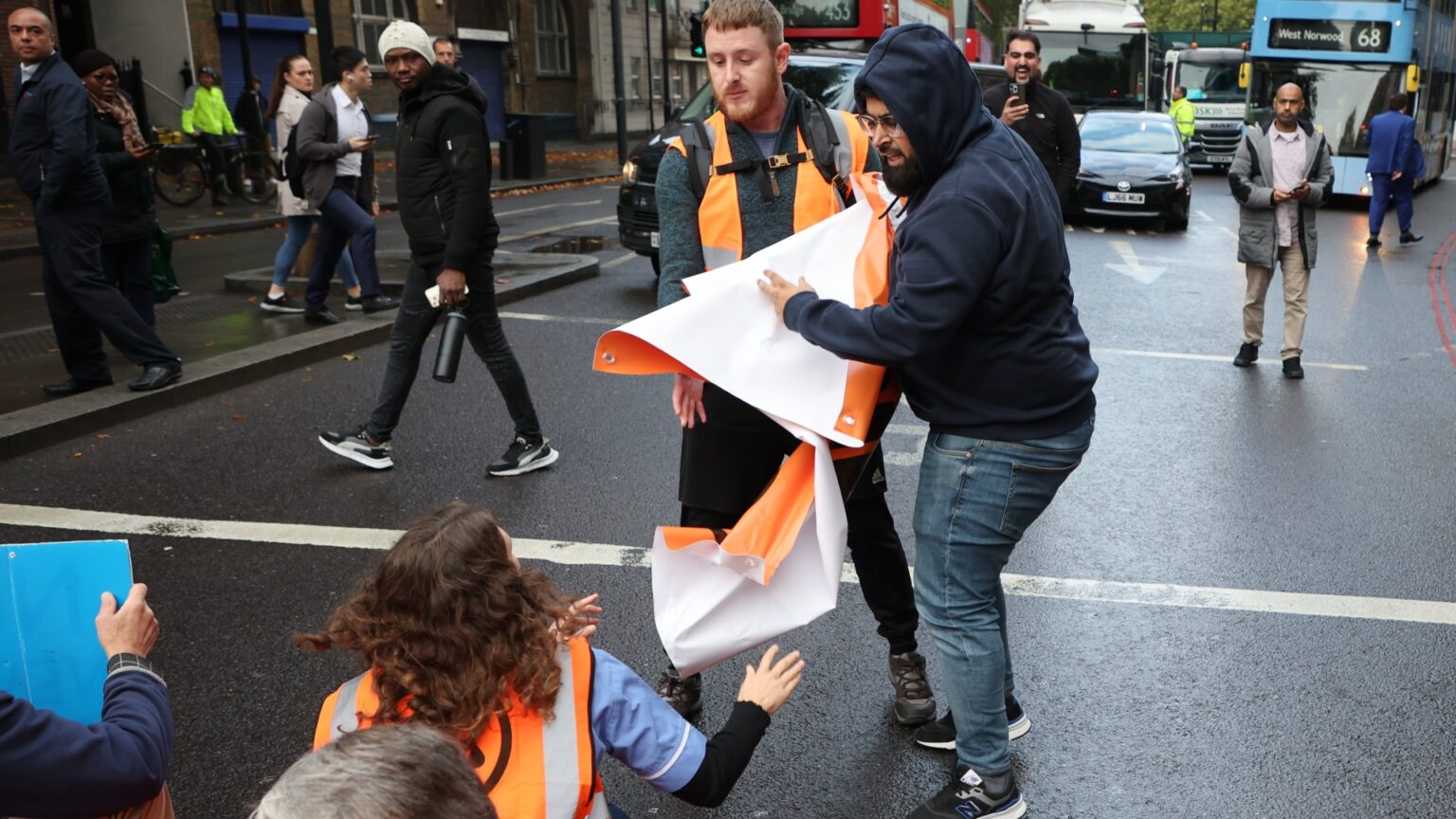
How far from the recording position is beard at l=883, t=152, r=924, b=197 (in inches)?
114

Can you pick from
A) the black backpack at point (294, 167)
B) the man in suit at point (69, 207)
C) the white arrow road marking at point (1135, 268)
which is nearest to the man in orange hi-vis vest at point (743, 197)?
the man in suit at point (69, 207)

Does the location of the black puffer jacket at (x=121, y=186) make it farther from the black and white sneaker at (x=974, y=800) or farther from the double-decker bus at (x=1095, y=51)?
the double-decker bus at (x=1095, y=51)

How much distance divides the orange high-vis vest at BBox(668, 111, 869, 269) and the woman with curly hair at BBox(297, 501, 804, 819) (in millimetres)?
1490

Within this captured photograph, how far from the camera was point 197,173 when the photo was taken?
19.6 m

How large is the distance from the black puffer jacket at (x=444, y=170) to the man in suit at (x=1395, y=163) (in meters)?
13.7

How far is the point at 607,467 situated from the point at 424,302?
1.16m

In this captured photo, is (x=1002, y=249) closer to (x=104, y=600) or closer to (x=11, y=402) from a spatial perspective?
(x=104, y=600)

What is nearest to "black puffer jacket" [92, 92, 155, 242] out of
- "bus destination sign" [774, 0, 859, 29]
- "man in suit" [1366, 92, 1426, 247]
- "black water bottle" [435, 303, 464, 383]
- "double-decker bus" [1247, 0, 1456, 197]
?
"black water bottle" [435, 303, 464, 383]

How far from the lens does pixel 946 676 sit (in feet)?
10.6

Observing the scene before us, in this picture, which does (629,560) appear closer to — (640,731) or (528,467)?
(528,467)

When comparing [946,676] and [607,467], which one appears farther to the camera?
[607,467]

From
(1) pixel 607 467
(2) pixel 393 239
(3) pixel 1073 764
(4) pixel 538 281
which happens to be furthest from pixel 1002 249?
(2) pixel 393 239

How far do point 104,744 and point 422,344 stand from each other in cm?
432

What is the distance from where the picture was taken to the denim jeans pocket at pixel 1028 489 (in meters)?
3.03
